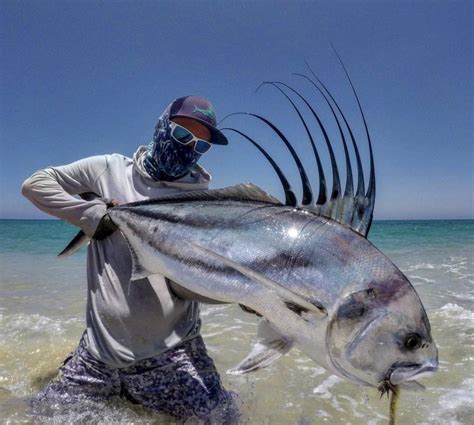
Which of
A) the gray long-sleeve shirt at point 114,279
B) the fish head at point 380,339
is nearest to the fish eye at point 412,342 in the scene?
the fish head at point 380,339

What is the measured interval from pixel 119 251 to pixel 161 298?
36 cm

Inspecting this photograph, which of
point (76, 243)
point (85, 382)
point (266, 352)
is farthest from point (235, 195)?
point (85, 382)

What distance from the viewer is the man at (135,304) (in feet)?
8.23

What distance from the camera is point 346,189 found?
5.84ft

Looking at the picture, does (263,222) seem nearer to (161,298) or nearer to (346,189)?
(346,189)

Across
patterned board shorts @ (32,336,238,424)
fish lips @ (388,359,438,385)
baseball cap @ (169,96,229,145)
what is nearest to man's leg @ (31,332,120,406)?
patterned board shorts @ (32,336,238,424)

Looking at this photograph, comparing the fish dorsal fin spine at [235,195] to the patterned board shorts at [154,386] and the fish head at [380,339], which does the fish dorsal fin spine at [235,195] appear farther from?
the patterned board shorts at [154,386]

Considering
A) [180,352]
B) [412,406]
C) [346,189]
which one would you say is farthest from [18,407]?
[412,406]

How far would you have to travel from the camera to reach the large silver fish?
4.89 feet

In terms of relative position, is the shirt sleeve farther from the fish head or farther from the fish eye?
the fish eye

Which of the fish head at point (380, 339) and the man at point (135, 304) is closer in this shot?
the fish head at point (380, 339)

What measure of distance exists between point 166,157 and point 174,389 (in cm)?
135

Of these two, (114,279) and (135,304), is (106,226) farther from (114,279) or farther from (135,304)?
(135,304)

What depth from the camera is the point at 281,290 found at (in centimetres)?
160
